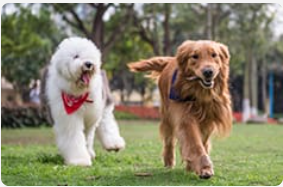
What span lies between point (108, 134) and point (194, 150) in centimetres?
267

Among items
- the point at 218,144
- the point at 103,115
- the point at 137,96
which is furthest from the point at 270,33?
the point at 103,115

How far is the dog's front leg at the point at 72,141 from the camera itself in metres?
7.07

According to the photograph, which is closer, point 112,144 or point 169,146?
point 169,146

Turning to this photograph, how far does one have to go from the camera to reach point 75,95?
23.8 ft

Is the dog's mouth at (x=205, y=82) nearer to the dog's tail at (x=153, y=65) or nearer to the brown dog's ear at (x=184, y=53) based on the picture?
the brown dog's ear at (x=184, y=53)

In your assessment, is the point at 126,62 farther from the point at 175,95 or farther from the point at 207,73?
the point at 207,73

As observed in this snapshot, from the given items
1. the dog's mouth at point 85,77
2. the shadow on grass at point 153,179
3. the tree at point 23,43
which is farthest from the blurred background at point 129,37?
the shadow on grass at point 153,179

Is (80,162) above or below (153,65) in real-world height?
below

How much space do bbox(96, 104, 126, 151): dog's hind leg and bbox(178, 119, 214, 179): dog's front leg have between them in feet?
7.78

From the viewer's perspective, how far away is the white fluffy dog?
7047mm

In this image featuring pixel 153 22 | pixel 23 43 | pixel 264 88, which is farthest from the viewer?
pixel 264 88

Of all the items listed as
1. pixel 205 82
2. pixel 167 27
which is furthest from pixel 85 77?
pixel 167 27

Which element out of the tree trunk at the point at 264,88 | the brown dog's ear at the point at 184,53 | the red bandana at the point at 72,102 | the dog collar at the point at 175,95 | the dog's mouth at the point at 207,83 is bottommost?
the tree trunk at the point at 264,88

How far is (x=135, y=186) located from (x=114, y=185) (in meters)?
0.20
